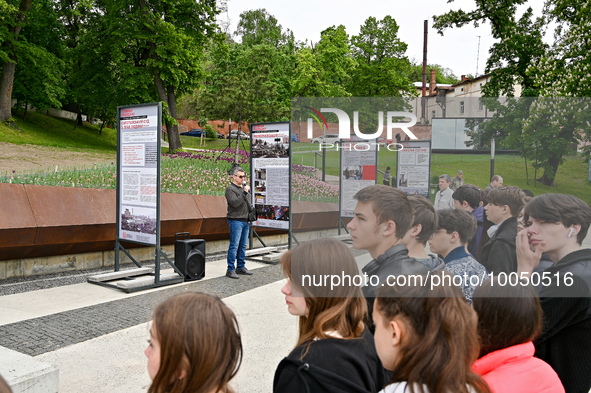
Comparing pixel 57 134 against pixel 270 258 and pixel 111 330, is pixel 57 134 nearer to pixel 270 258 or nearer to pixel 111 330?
pixel 270 258

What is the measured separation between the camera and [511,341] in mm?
1732

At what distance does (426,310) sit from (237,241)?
685 centimetres

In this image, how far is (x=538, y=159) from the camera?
7.25ft

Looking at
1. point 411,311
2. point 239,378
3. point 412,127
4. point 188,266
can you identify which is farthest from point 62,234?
point 411,311

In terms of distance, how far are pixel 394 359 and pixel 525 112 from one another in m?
1.39

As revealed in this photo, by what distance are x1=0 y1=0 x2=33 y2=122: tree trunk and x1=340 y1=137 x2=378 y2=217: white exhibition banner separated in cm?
2199

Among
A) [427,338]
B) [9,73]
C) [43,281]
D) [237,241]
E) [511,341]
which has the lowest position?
[43,281]

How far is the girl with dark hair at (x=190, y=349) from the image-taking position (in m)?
1.46

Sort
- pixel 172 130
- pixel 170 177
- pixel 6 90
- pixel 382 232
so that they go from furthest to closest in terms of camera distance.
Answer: pixel 172 130
pixel 6 90
pixel 170 177
pixel 382 232

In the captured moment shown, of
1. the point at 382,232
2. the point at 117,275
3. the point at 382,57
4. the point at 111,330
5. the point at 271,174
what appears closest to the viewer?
the point at 382,232

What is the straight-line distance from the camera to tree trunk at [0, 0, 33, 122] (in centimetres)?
2050

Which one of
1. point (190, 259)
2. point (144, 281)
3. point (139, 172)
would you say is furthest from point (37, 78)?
point (144, 281)

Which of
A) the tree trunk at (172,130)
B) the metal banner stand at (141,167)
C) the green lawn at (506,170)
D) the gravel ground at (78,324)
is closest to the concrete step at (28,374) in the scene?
the gravel ground at (78,324)

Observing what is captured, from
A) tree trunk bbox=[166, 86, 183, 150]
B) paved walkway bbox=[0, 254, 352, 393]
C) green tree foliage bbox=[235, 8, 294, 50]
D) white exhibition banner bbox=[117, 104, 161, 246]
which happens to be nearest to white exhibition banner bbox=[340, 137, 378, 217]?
paved walkway bbox=[0, 254, 352, 393]
